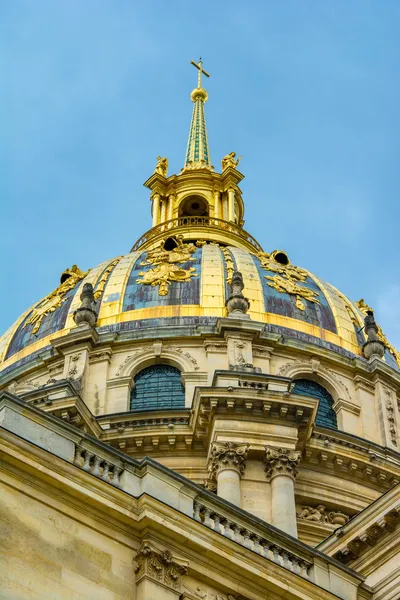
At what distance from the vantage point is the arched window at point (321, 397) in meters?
46.1

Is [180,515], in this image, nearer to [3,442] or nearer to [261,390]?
[3,442]

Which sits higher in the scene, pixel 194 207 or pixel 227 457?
pixel 194 207

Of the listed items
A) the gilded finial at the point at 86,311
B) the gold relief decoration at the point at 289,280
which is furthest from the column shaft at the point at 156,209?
the gilded finial at the point at 86,311

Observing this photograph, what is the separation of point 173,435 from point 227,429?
7.82 ft

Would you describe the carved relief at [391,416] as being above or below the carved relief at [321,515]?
above

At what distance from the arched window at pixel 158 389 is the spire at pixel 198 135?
918 inches

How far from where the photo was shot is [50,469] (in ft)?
63.9

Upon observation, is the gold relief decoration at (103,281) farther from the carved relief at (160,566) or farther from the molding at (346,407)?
the carved relief at (160,566)

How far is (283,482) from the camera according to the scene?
3838 centimetres

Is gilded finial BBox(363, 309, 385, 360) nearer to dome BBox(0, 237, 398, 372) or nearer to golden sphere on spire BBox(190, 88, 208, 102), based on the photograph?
dome BBox(0, 237, 398, 372)

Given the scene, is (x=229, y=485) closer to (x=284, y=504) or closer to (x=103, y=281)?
(x=284, y=504)

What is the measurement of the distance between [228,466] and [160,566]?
18908mm

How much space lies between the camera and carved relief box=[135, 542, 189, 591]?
19641mm

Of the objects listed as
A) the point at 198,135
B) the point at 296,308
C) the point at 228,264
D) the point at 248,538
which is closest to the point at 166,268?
the point at 228,264
